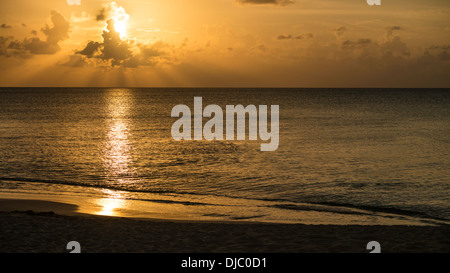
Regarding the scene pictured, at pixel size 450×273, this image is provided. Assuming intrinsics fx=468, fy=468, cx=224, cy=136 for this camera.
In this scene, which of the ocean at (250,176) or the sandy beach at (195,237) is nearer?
the sandy beach at (195,237)

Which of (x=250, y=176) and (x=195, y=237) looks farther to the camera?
(x=250, y=176)

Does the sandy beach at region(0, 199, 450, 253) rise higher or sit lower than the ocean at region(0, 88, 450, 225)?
lower

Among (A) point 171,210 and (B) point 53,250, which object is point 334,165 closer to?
(A) point 171,210

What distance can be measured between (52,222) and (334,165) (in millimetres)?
21952

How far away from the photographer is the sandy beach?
11672mm

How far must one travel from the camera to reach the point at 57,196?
21641mm

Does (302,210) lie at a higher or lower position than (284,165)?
→ lower

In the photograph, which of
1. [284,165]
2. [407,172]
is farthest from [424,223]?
[284,165]

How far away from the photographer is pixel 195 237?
42.2 ft

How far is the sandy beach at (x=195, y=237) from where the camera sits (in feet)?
38.3

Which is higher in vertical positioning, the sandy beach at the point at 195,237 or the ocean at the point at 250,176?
the ocean at the point at 250,176

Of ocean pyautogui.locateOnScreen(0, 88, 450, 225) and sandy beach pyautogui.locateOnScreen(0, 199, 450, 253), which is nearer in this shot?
sandy beach pyautogui.locateOnScreen(0, 199, 450, 253)

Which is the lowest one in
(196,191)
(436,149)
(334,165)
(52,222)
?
(52,222)
